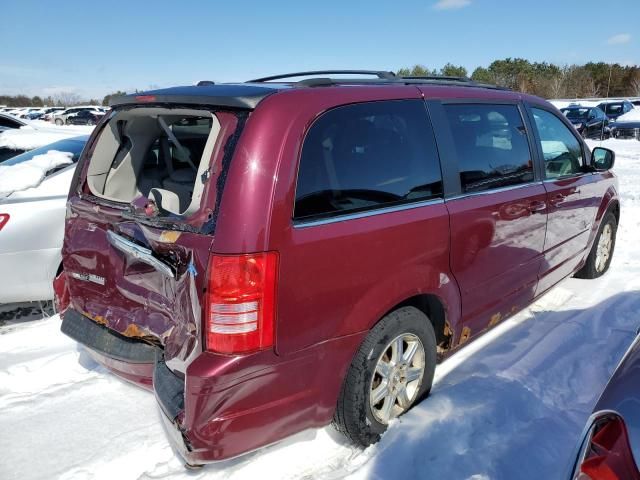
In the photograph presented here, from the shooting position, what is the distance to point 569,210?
163 inches

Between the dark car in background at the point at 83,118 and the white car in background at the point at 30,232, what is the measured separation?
106 feet

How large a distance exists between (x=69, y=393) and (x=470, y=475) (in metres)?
2.46

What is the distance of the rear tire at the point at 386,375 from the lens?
2.50 metres

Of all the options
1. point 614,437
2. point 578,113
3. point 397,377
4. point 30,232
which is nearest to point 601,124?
point 578,113

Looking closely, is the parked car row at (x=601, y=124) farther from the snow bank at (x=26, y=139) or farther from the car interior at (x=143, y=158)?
the car interior at (x=143, y=158)

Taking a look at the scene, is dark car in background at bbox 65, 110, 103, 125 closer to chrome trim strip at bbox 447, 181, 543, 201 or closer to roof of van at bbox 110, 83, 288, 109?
roof of van at bbox 110, 83, 288, 109

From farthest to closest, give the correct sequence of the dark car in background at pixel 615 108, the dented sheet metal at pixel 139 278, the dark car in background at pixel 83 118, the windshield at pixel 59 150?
the dark car in background at pixel 83 118 → the dark car in background at pixel 615 108 → the windshield at pixel 59 150 → the dented sheet metal at pixel 139 278

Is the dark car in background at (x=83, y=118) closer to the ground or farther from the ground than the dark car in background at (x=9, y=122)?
farther from the ground

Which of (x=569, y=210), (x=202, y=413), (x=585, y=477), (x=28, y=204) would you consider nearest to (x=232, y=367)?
(x=202, y=413)

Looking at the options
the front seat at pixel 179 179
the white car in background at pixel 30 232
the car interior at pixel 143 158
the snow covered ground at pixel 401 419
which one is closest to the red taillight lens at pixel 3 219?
the white car in background at pixel 30 232

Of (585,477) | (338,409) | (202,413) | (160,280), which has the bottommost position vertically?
(338,409)

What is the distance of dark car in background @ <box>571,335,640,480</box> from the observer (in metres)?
1.38

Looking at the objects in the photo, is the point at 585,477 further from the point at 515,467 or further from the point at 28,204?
the point at 28,204

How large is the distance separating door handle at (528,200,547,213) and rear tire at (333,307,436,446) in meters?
1.27
